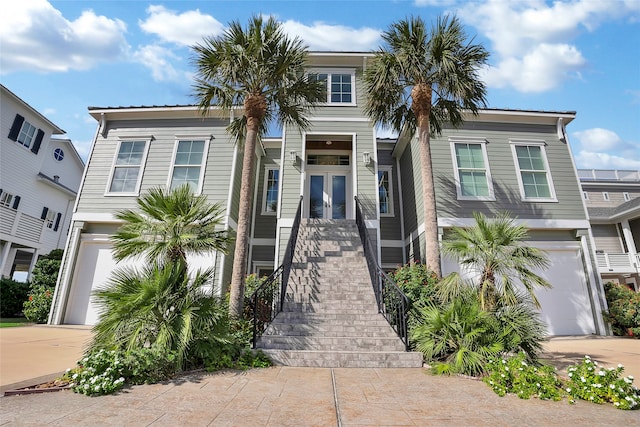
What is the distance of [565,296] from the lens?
9.70 meters

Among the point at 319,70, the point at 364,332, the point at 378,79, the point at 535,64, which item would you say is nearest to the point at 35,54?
the point at 319,70

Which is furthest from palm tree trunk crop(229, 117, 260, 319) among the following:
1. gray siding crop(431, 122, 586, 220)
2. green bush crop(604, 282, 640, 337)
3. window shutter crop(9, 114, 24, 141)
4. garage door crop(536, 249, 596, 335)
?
window shutter crop(9, 114, 24, 141)

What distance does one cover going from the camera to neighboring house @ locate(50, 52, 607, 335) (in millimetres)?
9898

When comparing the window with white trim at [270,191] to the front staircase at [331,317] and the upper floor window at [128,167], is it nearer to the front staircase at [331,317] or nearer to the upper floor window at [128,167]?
the front staircase at [331,317]

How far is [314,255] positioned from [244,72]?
529 cm

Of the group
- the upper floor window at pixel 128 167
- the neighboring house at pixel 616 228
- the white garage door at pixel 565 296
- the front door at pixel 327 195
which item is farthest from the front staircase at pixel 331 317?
the neighboring house at pixel 616 228

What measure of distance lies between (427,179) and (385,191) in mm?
4918

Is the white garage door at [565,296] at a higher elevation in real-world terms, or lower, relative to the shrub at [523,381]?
higher

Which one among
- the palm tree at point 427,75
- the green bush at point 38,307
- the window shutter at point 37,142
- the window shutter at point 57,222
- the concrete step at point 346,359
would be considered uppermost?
the window shutter at point 37,142

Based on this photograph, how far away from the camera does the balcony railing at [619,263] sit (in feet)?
46.7

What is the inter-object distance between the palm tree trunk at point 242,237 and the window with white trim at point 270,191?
5.64 m

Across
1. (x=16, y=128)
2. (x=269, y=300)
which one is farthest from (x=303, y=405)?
(x=16, y=128)

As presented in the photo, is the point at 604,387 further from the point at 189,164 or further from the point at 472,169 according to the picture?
the point at 189,164

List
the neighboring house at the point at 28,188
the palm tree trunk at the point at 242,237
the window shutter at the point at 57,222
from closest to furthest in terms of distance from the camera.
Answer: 1. the palm tree trunk at the point at 242,237
2. the neighboring house at the point at 28,188
3. the window shutter at the point at 57,222
